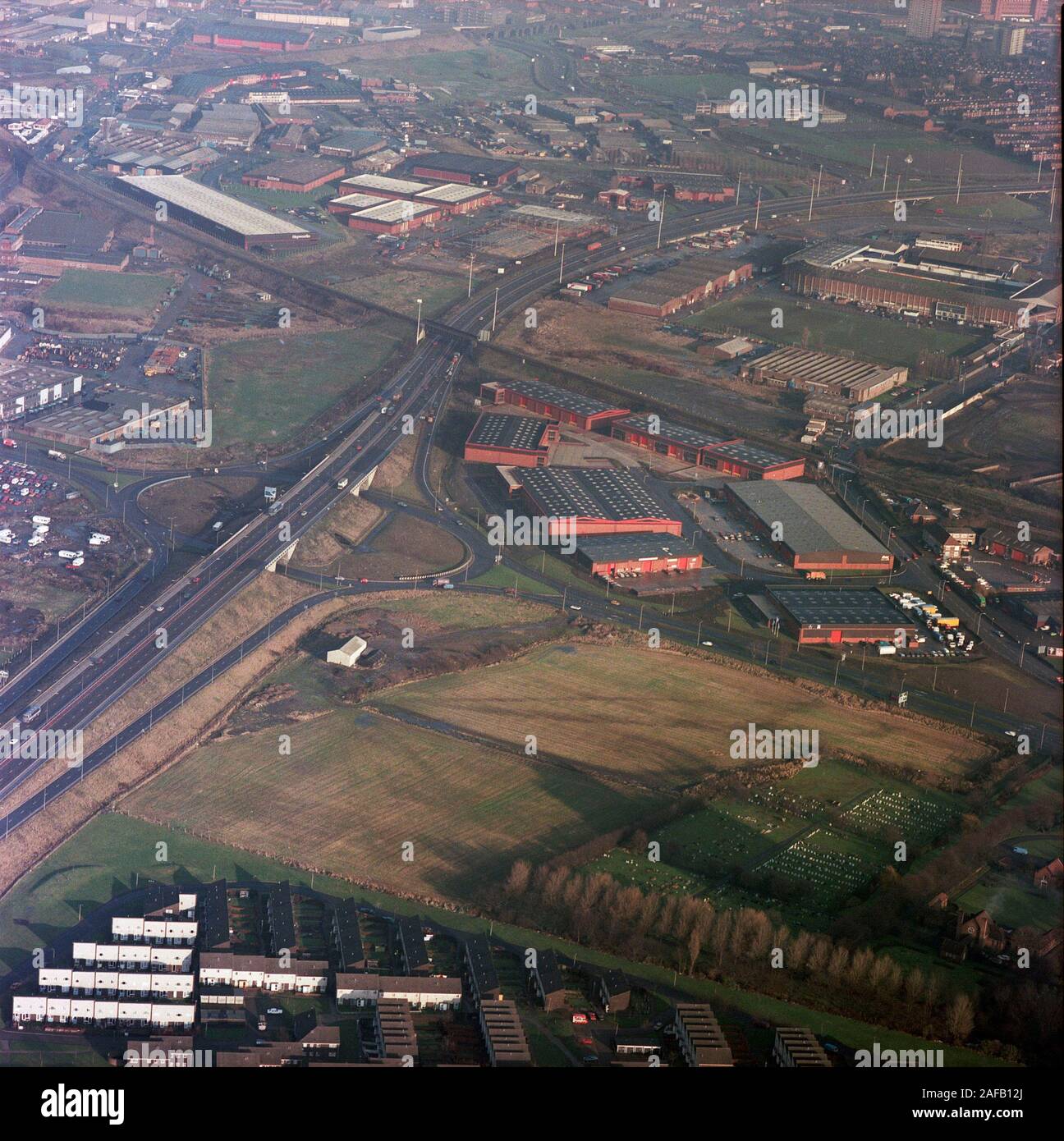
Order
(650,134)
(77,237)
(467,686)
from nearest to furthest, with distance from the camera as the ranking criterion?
(467,686) → (77,237) → (650,134)

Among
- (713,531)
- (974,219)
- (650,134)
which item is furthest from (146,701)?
(650,134)

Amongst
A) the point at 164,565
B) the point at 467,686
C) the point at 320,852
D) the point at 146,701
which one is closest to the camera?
the point at 320,852

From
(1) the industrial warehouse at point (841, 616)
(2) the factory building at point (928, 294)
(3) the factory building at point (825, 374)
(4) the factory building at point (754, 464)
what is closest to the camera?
(1) the industrial warehouse at point (841, 616)

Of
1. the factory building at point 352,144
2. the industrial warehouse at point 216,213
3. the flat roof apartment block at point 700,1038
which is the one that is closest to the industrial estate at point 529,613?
the flat roof apartment block at point 700,1038

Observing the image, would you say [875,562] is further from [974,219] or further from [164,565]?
[974,219]

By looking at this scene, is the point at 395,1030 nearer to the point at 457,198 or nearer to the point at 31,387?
the point at 31,387

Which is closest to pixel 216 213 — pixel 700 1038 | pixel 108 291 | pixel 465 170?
pixel 108 291

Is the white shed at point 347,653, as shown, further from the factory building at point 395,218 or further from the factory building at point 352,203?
the factory building at point 352,203
